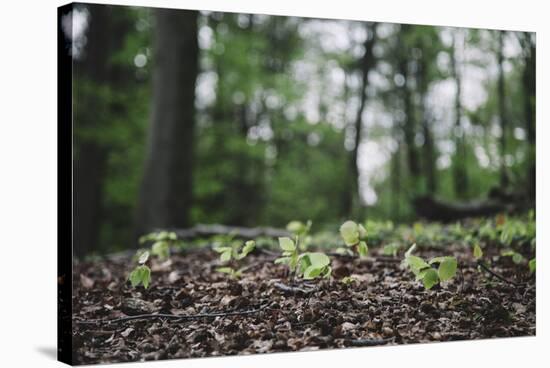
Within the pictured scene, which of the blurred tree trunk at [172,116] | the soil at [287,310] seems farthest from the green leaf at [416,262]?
the blurred tree trunk at [172,116]

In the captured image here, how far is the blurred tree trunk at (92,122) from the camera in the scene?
1088cm

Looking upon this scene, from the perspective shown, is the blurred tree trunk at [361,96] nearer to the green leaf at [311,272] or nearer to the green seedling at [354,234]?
the green seedling at [354,234]

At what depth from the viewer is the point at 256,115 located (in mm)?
12641

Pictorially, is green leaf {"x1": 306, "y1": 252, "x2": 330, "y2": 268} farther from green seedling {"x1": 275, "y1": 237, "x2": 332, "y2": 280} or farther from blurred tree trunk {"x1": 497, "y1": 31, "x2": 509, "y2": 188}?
blurred tree trunk {"x1": 497, "y1": 31, "x2": 509, "y2": 188}

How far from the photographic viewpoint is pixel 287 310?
13.6 feet

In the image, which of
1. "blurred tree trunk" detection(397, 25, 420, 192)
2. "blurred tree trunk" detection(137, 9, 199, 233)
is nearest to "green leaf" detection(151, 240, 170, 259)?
"blurred tree trunk" detection(137, 9, 199, 233)

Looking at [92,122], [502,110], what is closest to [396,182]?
[502,110]

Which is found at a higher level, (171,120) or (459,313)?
(171,120)

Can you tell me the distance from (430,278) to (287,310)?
0.91 m

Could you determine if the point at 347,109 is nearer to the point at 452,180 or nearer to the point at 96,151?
the point at 452,180

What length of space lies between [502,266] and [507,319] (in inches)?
14.7

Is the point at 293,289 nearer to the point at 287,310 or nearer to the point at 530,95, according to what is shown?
the point at 287,310

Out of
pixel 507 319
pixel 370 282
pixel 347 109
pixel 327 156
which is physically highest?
pixel 347 109
